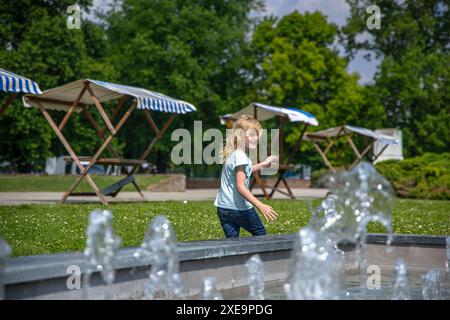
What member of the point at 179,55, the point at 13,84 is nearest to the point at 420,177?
the point at 13,84

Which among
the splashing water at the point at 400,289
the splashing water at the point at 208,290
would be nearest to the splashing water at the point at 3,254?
the splashing water at the point at 208,290

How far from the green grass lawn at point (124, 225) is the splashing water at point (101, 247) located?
2.86m

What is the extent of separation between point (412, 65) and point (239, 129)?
122ft

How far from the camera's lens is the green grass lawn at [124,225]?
7.59 metres

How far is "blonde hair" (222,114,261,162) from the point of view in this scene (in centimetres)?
588

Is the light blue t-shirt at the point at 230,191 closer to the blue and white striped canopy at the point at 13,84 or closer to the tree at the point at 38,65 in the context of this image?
the blue and white striped canopy at the point at 13,84

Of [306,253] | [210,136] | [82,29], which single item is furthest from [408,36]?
[306,253]

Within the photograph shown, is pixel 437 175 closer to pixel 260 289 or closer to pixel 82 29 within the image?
pixel 260 289

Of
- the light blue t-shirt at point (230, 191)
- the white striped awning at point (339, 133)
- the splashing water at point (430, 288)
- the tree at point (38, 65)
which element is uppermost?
the tree at point (38, 65)

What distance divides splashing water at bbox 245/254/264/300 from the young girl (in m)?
0.80

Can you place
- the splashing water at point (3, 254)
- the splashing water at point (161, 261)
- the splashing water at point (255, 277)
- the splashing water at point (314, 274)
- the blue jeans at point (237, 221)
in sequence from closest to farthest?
the splashing water at point (3, 254) → the splashing water at point (314, 274) → the splashing water at point (161, 261) → the splashing water at point (255, 277) → the blue jeans at point (237, 221)

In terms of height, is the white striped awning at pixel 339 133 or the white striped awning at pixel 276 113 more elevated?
the white striped awning at pixel 276 113

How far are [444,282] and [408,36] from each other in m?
40.3

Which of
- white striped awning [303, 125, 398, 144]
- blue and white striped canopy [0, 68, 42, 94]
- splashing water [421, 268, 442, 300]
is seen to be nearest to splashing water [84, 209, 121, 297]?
splashing water [421, 268, 442, 300]
